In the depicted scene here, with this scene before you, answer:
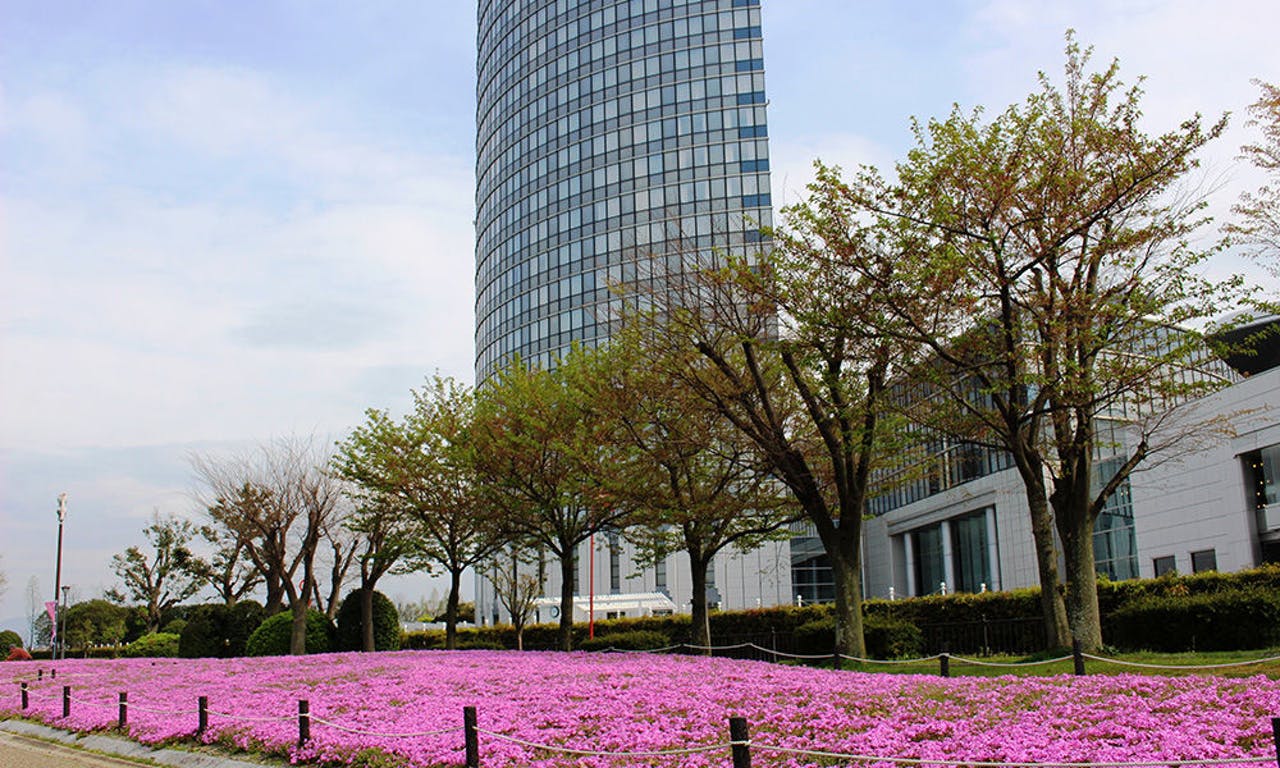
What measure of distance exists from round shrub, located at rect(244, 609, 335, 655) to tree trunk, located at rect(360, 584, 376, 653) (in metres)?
1.62

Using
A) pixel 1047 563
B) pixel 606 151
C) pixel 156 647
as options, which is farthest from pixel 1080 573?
pixel 606 151

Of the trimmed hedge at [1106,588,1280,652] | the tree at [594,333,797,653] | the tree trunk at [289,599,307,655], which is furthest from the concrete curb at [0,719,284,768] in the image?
the trimmed hedge at [1106,588,1280,652]

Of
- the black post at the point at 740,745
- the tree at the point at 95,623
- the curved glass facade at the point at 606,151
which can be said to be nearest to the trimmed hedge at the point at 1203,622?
the black post at the point at 740,745

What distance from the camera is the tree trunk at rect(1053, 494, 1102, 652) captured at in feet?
68.6

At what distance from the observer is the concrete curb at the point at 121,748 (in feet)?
48.2

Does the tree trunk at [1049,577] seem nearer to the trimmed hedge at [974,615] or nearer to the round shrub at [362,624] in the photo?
the trimmed hedge at [974,615]

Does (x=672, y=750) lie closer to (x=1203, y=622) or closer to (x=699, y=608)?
(x=1203, y=622)

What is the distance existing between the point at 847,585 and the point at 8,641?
52198 mm

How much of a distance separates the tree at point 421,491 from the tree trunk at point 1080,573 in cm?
1923

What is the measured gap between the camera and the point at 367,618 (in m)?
38.5

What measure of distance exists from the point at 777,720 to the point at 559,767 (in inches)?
Result: 113

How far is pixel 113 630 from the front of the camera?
256ft

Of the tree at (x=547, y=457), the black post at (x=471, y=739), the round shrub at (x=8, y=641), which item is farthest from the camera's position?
the round shrub at (x=8, y=641)

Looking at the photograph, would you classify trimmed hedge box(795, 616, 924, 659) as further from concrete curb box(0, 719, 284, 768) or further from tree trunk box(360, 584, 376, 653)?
tree trunk box(360, 584, 376, 653)
